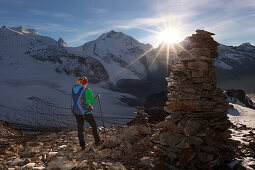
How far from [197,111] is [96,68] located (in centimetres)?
9802

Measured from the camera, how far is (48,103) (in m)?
54.2

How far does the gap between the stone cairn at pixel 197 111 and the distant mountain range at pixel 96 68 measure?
43.3 meters

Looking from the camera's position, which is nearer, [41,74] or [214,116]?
[214,116]

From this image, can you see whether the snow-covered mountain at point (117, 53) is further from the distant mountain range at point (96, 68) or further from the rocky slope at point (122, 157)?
the rocky slope at point (122, 157)

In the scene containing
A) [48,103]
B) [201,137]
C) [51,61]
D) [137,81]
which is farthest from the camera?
[137,81]

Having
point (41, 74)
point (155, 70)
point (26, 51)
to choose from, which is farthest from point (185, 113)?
point (155, 70)

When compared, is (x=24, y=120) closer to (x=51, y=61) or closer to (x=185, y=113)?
(x=185, y=113)

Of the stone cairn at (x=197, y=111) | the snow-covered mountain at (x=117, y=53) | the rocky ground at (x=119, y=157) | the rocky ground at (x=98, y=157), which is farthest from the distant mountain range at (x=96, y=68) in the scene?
the stone cairn at (x=197, y=111)

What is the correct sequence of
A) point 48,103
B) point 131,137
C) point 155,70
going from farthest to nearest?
point 155,70 < point 48,103 < point 131,137

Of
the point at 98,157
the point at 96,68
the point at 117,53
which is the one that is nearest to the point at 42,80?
the point at 96,68

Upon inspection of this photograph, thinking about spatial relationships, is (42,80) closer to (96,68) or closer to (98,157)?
(96,68)

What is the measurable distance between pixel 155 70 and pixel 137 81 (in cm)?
2279

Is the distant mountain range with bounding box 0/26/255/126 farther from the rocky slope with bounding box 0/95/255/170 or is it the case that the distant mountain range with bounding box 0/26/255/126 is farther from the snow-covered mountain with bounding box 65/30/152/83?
the rocky slope with bounding box 0/95/255/170

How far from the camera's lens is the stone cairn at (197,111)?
457 centimetres
